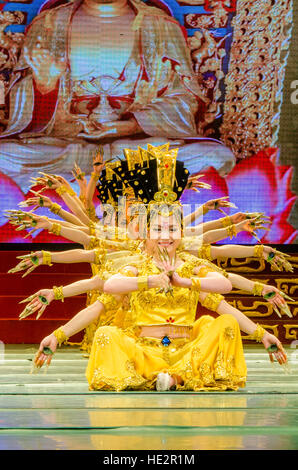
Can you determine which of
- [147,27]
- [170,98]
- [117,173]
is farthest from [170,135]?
[117,173]

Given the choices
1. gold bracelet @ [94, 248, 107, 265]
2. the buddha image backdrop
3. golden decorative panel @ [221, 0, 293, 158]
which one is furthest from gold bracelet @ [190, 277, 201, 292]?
golden decorative panel @ [221, 0, 293, 158]

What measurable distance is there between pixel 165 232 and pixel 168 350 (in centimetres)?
55

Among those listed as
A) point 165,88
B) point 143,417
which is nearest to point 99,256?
point 143,417

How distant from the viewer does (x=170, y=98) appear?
25.9 ft

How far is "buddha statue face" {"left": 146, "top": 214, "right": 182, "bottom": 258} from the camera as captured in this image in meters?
4.35

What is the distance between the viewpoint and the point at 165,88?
25.9ft

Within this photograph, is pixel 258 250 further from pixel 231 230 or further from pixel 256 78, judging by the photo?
pixel 256 78

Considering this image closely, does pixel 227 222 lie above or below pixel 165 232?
below

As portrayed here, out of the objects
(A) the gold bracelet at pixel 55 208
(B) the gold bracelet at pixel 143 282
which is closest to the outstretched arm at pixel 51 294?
(B) the gold bracelet at pixel 143 282

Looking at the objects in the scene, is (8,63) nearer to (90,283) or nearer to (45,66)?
(45,66)

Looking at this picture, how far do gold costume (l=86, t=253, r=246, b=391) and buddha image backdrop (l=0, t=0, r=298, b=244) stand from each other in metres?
3.48

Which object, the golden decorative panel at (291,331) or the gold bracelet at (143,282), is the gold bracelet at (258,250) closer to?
the gold bracelet at (143,282)

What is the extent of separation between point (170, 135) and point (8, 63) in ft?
4.89

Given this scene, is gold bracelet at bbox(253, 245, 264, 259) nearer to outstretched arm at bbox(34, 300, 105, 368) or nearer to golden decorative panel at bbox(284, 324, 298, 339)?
outstretched arm at bbox(34, 300, 105, 368)
